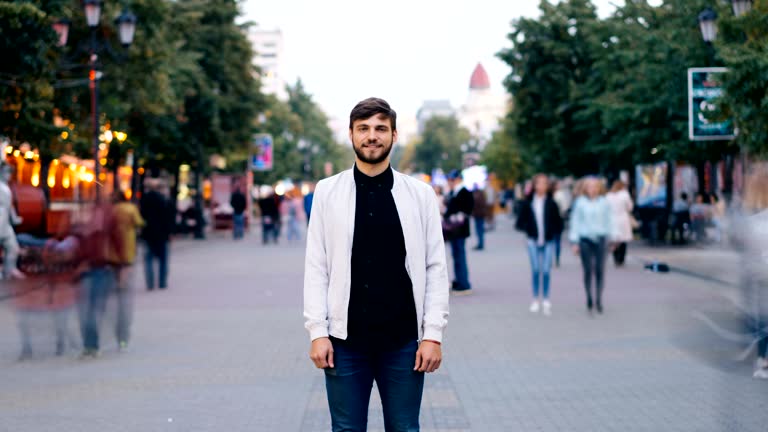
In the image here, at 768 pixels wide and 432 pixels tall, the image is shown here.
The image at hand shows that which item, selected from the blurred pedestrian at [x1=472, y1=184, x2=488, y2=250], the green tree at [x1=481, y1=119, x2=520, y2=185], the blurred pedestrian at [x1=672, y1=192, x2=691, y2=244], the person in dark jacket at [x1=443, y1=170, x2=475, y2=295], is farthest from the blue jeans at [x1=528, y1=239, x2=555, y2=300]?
the green tree at [x1=481, y1=119, x2=520, y2=185]

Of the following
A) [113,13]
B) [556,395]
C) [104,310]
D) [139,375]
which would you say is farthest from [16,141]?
[556,395]

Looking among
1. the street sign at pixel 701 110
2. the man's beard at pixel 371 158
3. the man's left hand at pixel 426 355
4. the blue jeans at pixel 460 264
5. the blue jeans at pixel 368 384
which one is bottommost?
the blue jeans at pixel 460 264

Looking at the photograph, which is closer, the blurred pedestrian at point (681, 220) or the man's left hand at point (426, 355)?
the man's left hand at point (426, 355)

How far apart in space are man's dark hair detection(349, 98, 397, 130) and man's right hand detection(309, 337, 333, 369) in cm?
85

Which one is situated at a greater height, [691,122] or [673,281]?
[691,122]

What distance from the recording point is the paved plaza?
754cm

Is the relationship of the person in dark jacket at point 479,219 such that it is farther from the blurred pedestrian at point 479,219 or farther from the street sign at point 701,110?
the street sign at point 701,110

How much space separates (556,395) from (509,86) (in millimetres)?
37341

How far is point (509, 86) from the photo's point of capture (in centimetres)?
4500

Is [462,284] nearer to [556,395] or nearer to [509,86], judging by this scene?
[556,395]

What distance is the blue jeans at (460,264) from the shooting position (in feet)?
57.8

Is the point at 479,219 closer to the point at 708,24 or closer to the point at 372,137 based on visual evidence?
the point at 708,24

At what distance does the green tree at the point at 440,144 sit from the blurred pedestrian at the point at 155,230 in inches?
4727

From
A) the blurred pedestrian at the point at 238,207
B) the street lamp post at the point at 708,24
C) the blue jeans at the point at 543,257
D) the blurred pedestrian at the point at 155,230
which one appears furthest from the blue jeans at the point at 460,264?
the blurred pedestrian at the point at 238,207
